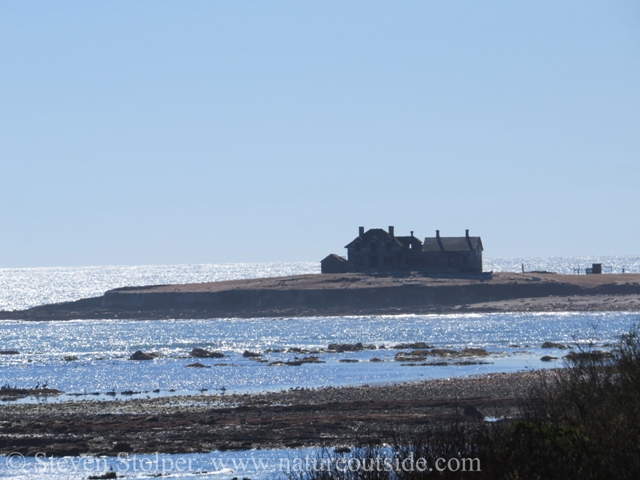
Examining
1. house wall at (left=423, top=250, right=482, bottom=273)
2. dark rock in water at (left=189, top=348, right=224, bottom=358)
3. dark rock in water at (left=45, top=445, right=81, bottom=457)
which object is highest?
house wall at (left=423, top=250, right=482, bottom=273)

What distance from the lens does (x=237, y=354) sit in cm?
6275

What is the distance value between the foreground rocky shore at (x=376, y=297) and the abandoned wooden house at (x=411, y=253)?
9.79ft

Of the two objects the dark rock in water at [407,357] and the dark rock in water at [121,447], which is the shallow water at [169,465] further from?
the dark rock in water at [407,357]

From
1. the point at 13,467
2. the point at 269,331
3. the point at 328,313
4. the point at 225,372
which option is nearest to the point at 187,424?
the point at 13,467

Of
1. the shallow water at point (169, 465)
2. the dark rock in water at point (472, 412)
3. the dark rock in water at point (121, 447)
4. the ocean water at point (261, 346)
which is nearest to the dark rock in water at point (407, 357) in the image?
the ocean water at point (261, 346)

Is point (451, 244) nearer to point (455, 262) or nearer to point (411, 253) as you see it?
point (455, 262)

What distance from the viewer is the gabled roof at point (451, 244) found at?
108 metres

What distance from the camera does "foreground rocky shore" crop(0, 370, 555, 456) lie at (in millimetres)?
26328

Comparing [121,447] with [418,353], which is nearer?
[121,447]

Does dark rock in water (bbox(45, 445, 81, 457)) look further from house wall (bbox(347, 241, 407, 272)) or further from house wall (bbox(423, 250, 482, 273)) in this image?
house wall (bbox(347, 241, 407, 272))

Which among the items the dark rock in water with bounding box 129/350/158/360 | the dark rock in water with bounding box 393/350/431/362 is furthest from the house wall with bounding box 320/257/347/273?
the dark rock in water with bounding box 393/350/431/362

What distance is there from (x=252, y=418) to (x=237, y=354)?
32412 millimetres

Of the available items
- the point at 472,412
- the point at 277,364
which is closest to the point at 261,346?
the point at 277,364

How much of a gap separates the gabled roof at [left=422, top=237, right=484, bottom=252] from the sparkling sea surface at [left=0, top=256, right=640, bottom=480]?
501 inches
